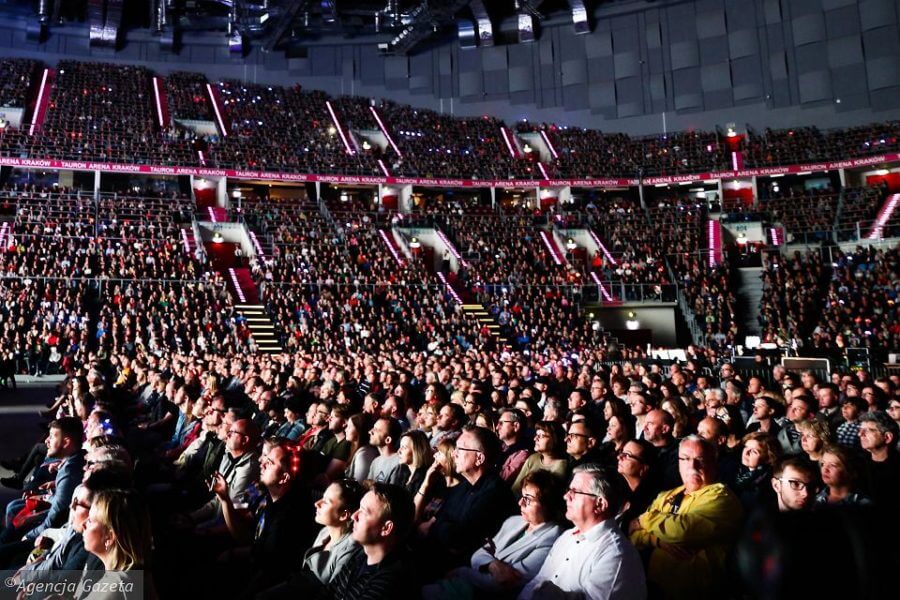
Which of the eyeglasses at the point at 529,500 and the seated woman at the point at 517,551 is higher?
the eyeglasses at the point at 529,500

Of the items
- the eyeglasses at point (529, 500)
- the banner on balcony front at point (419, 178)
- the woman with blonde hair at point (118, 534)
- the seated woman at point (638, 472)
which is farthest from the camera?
the banner on balcony front at point (419, 178)

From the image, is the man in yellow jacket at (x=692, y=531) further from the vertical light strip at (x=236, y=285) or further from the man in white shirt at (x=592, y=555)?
the vertical light strip at (x=236, y=285)

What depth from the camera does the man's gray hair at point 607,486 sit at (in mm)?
2881

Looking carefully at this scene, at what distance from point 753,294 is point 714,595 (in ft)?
77.5

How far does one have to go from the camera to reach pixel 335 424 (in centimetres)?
553

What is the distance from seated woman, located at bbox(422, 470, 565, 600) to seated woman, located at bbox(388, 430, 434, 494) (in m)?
1.01

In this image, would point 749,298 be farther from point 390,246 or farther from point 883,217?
point 390,246

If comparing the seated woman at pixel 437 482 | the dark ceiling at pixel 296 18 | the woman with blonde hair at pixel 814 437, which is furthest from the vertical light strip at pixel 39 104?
the woman with blonde hair at pixel 814 437

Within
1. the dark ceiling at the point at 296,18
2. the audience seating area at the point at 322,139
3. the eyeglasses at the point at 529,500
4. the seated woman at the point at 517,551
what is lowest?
the seated woman at the point at 517,551

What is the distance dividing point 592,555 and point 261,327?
717 inches

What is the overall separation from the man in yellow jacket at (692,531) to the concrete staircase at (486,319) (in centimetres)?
1798

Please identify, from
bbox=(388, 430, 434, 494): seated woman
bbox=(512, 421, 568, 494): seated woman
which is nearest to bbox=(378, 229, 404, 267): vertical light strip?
bbox=(388, 430, 434, 494): seated woman

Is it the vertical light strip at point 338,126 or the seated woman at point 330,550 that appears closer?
the seated woman at point 330,550

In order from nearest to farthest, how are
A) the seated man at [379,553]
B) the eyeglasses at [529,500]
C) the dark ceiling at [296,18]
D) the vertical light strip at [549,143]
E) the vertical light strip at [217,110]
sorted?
the seated man at [379,553] < the eyeglasses at [529,500] < the vertical light strip at [217,110] < the dark ceiling at [296,18] < the vertical light strip at [549,143]
